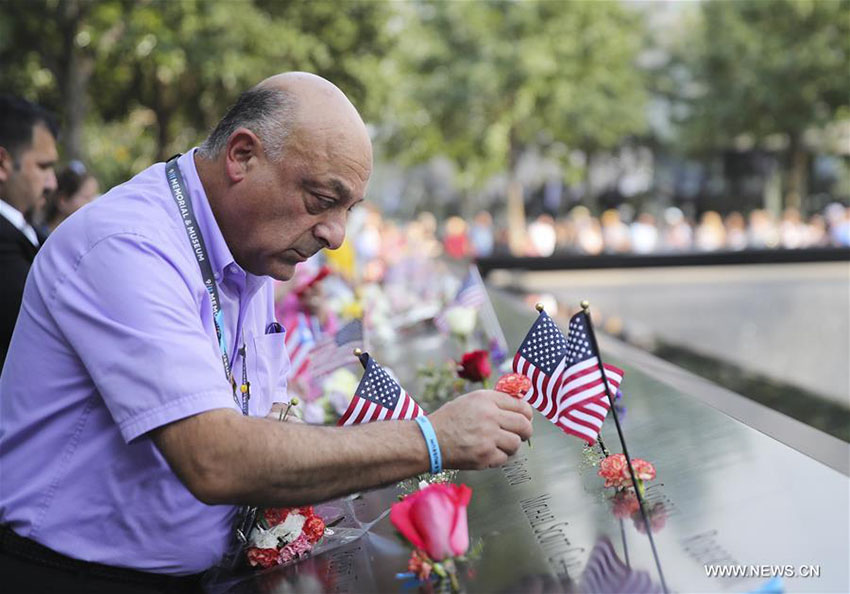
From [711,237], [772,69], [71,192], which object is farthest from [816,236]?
[71,192]

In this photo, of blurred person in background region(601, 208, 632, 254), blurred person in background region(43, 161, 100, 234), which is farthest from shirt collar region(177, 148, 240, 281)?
blurred person in background region(601, 208, 632, 254)

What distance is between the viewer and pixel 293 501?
214 cm

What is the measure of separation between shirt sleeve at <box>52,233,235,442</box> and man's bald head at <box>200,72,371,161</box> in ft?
1.35

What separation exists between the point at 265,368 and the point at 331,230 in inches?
21.7

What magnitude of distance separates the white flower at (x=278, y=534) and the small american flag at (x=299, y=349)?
1.86 m

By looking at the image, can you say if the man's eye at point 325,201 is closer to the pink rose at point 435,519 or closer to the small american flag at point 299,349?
the pink rose at point 435,519

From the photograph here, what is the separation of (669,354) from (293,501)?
793cm

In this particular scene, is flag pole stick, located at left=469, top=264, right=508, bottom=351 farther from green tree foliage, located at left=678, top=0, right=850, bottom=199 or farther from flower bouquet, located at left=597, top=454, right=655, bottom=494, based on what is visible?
→ green tree foliage, located at left=678, top=0, right=850, bottom=199

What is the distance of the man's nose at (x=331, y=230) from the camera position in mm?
2482

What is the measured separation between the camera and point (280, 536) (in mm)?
2670

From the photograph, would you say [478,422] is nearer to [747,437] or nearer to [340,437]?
[340,437]

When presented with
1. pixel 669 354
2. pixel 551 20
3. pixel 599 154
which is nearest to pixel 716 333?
pixel 669 354

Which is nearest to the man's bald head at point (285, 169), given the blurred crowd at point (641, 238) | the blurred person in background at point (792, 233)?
the blurred crowd at point (641, 238)

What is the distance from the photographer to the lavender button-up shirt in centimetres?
207
